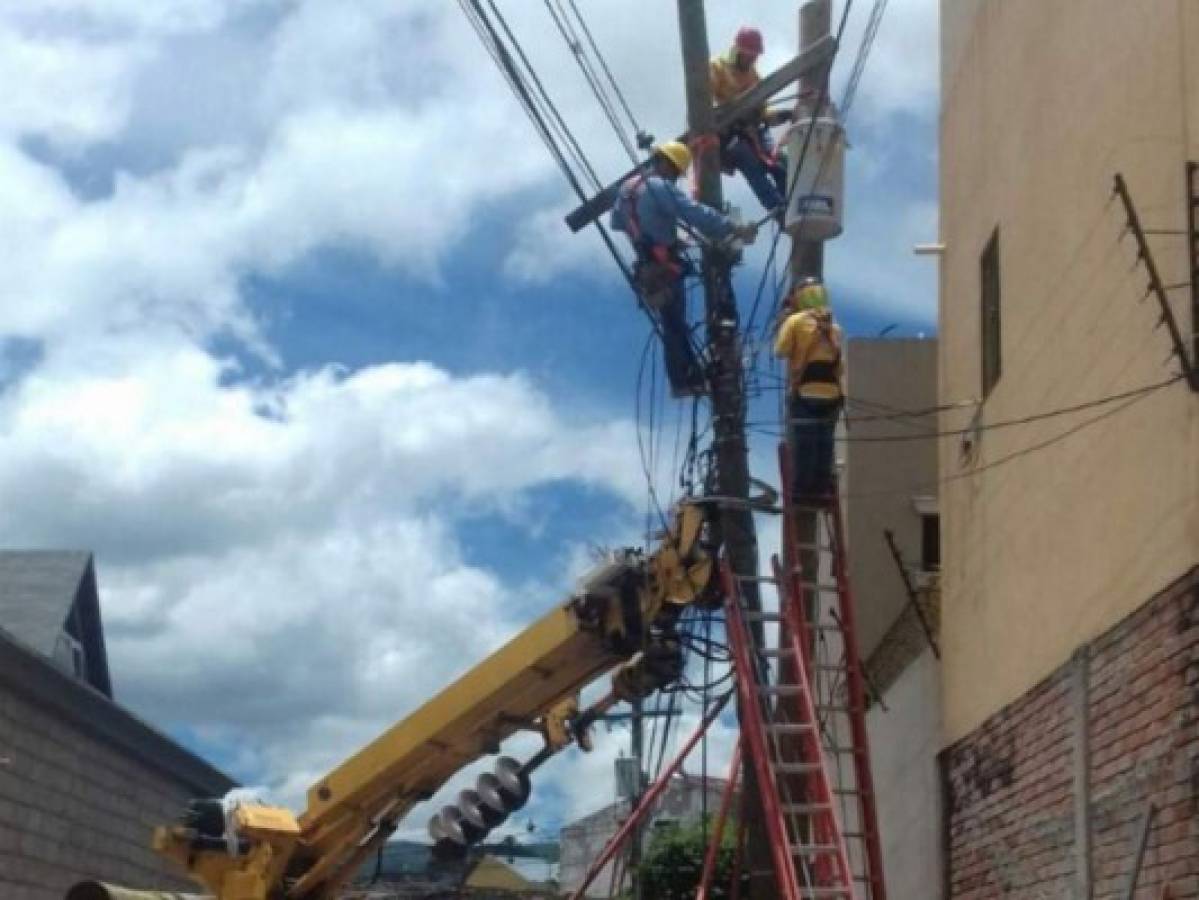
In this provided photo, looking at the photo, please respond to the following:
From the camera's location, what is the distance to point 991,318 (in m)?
13.5

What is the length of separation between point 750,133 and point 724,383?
2378 millimetres

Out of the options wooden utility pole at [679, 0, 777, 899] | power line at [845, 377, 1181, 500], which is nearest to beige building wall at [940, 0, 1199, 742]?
power line at [845, 377, 1181, 500]

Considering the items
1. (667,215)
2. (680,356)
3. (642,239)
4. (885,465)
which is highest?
(885,465)

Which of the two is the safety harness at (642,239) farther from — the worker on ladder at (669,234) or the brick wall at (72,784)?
the brick wall at (72,784)

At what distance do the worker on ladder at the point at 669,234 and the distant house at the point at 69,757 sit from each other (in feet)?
22.7

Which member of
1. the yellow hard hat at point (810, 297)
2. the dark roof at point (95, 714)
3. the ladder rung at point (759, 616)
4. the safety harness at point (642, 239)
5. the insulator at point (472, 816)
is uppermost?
the safety harness at point (642, 239)

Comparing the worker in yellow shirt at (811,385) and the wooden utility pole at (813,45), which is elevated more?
the wooden utility pole at (813,45)

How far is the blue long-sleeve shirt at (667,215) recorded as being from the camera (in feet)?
43.9

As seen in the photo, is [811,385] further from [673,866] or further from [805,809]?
[673,866]

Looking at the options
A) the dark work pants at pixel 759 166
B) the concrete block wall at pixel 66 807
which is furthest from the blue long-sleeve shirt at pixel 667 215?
the concrete block wall at pixel 66 807

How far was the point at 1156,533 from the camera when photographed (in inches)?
364

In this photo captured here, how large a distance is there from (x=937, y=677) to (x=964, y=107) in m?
4.18

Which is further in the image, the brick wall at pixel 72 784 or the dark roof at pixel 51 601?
the dark roof at pixel 51 601

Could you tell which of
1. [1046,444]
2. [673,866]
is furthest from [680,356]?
[673,866]
